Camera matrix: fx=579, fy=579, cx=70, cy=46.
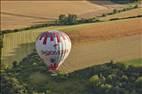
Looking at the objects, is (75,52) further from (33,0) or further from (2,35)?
(33,0)

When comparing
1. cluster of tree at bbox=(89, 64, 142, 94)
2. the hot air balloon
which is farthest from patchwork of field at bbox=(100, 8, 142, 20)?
the hot air balloon

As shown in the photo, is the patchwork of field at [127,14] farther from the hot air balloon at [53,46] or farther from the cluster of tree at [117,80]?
the hot air balloon at [53,46]

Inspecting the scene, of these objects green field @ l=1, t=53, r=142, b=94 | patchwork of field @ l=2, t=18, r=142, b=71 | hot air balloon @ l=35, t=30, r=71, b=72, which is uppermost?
hot air balloon @ l=35, t=30, r=71, b=72

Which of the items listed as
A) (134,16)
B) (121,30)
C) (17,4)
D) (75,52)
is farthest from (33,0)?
(75,52)

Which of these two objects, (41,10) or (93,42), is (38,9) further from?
(93,42)

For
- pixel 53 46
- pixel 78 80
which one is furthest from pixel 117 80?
pixel 53 46

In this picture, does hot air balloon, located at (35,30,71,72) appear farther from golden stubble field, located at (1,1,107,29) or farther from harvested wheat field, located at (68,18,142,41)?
golden stubble field, located at (1,1,107,29)

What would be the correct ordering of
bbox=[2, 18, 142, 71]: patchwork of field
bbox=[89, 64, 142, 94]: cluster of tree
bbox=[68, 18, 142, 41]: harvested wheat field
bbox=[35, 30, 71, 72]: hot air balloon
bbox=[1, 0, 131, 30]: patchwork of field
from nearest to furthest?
bbox=[35, 30, 71, 72]: hot air balloon → bbox=[89, 64, 142, 94]: cluster of tree → bbox=[2, 18, 142, 71]: patchwork of field → bbox=[68, 18, 142, 41]: harvested wheat field → bbox=[1, 0, 131, 30]: patchwork of field

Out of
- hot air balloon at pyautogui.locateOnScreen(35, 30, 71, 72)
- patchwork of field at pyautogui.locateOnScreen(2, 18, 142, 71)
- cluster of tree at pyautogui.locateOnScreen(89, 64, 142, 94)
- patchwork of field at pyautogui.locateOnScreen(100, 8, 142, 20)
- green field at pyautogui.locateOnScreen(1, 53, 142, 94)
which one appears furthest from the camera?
patchwork of field at pyautogui.locateOnScreen(100, 8, 142, 20)

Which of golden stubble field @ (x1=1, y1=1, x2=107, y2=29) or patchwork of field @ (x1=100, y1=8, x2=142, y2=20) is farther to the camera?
golden stubble field @ (x1=1, y1=1, x2=107, y2=29)
